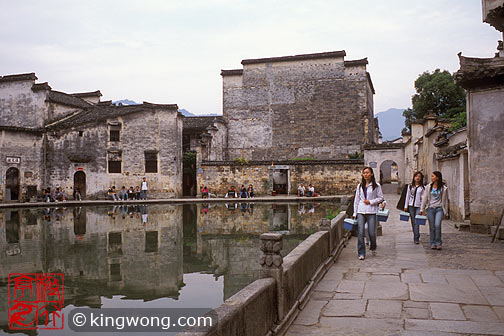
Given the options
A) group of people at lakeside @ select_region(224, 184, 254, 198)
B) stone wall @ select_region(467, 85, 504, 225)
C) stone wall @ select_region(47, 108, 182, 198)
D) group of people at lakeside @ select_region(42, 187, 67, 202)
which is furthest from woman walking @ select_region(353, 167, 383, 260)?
group of people at lakeside @ select_region(42, 187, 67, 202)

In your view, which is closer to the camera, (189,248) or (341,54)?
(189,248)

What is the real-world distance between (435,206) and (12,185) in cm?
2778

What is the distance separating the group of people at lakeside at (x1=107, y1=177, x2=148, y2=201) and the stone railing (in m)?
21.7

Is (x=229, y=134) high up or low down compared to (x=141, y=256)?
up

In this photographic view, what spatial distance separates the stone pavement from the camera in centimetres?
371

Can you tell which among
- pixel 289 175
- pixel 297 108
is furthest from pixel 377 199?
pixel 297 108

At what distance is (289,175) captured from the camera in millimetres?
27062

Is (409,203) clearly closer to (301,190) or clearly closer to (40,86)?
(301,190)

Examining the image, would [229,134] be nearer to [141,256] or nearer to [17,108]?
[17,108]

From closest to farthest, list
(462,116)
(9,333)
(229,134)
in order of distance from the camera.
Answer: (9,333) < (462,116) < (229,134)

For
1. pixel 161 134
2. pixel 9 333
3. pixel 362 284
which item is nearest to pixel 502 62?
pixel 362 284

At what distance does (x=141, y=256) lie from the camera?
8.55m

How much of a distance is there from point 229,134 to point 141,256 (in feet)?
84.8

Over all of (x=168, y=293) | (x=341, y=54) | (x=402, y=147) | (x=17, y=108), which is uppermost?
(x=341, y=54)
